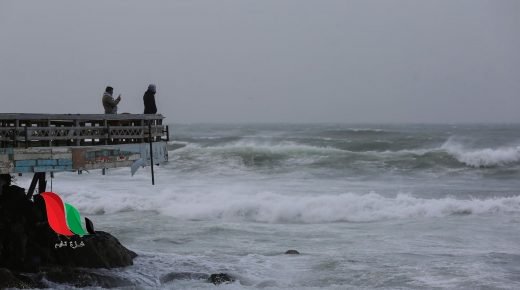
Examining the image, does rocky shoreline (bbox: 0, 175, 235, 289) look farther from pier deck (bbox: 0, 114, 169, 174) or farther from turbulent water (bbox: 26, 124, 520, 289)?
pier deck (bbox: 0, 114, 169, 174)

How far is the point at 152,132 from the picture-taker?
50.8 feet

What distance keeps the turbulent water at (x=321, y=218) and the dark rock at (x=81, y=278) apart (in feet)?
1.64

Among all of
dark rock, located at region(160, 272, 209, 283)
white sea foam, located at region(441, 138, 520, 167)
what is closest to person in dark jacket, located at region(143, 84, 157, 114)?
dark rock, located at region(160, 272, 209, 283)

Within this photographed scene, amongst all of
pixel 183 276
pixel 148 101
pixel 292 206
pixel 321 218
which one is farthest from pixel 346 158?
pixel 183 276

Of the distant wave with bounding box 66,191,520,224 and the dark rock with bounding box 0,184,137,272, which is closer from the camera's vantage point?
the dark rock with bounding box 0,184,137,272

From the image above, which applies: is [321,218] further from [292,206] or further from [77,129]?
[77,129]

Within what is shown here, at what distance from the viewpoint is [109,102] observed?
50.4 feet

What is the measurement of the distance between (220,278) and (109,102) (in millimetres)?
4545

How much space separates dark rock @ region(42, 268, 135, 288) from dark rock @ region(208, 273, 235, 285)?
165 cm

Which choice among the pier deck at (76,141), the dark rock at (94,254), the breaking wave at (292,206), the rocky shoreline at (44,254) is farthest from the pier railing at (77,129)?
the breaking wave at (292,206)

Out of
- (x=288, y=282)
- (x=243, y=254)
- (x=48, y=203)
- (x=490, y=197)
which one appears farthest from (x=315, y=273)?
(x=490, y=197)

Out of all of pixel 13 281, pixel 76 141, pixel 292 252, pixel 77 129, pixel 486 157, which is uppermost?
pixel 77 129

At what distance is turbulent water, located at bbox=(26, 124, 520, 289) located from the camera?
49.6 ft

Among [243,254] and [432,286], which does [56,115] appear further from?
[432,286]
